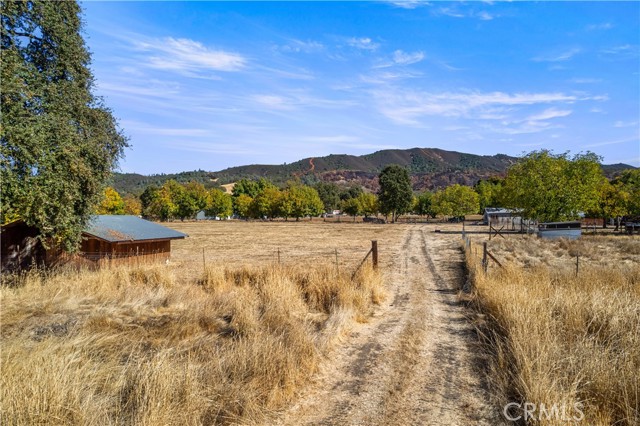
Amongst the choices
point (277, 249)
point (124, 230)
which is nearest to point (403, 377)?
point (124, 230)

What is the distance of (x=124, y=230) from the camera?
22.9 meters

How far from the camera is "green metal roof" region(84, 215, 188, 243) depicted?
20.5 metres

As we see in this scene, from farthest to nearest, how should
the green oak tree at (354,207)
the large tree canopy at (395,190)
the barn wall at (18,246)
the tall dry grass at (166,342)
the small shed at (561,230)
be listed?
the green oak tree at (354,207) → the large tree canopy at (395,190) → the small shed at (561,230) → the barn wall at (18,246) → the tall dry grass at (166,342)

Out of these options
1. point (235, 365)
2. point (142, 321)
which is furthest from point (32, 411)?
Result: point (142, 321)

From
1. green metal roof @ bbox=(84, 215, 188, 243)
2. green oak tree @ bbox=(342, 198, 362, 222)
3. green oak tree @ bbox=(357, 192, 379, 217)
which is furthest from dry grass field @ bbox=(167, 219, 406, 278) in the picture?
green oak tree @ bbox=(342, 198, 362, 222)

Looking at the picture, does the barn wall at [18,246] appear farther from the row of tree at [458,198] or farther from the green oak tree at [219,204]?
the green oak tree at [219,204]

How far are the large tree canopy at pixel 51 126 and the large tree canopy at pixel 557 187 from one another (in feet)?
131

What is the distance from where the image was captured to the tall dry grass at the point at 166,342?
4.72 metres

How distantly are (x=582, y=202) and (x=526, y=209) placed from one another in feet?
17.3

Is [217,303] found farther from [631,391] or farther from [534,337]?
[631,391]

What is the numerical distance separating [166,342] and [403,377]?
5005 millimetres

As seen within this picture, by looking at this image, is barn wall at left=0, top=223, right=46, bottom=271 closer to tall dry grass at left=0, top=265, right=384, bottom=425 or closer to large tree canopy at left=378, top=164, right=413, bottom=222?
tall dry grass at left=0, top=265, right=384, bottom=425

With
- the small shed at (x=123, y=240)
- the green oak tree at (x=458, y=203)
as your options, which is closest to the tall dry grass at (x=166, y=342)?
the small shed at (x=123, y=240)

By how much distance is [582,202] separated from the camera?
38812mm
